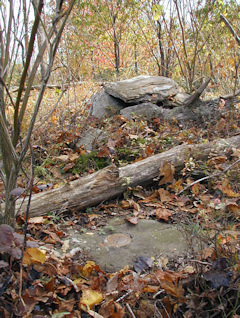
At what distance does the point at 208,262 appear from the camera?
1852mm

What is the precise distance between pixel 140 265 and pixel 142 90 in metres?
4.26

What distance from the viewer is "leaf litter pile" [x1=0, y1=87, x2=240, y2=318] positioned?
1.66 metres

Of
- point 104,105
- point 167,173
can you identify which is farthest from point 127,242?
point 104,105

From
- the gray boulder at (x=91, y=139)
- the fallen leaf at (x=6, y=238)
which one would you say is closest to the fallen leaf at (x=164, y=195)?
the gray boulder at (x=91, y=139)

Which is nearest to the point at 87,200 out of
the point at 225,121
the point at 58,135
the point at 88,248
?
the point at 88,248

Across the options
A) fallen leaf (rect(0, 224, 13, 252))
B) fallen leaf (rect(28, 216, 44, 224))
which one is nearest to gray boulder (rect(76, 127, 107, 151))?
fallen leaf (rect(28, 216, 44, 224))

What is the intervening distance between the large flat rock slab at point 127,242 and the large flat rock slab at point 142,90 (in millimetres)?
3370

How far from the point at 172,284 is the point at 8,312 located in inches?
37.3

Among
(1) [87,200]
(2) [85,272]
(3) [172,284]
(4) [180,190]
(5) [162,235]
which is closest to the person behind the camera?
(3) [172,284]

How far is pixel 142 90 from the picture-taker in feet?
19.1

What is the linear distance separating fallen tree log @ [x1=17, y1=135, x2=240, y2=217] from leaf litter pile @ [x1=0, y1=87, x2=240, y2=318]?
0.08m

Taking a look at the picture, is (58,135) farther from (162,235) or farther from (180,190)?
(162,235)

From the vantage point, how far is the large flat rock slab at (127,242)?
2.26 meters

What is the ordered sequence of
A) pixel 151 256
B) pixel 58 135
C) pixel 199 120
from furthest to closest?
pixel 199 120
pixel 58 135
pixel 151 256
